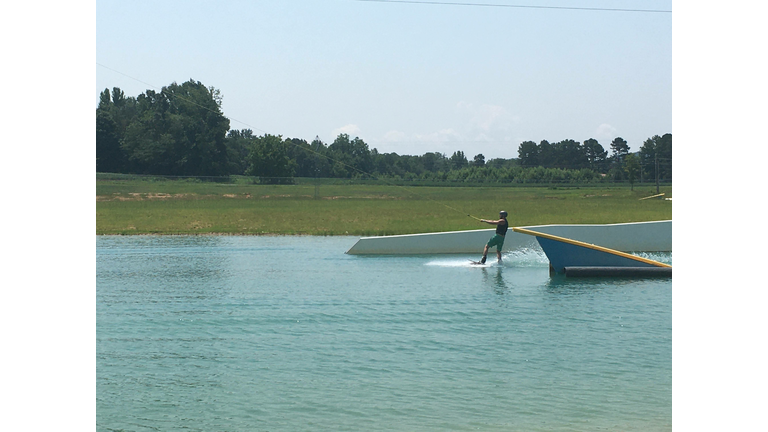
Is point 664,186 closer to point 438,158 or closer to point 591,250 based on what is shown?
point 591,250

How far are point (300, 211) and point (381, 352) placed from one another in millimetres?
34544

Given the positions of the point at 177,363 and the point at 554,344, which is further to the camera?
the point at 554,344

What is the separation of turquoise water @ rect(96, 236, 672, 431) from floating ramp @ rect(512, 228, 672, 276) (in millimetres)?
484

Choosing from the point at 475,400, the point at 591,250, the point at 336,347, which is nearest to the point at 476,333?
the point at 336,347

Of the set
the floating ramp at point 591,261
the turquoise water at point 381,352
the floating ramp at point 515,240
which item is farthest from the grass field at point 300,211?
the turquoise water at point 381,352

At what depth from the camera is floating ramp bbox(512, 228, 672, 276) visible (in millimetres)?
18922

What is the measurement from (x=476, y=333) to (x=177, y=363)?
15.0 ft

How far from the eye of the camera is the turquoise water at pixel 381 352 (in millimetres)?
8273

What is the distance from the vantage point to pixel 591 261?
19531 mm

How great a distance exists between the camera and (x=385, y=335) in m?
12.0

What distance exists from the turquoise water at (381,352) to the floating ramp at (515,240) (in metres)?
4.67

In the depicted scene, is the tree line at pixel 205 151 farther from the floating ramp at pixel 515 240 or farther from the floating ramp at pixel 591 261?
the floating ramp at pixel 591 261

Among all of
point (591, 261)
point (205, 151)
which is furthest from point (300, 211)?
point (205, 151)

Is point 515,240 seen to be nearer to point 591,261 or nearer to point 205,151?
point 591,261
